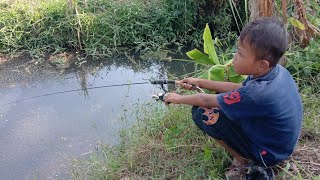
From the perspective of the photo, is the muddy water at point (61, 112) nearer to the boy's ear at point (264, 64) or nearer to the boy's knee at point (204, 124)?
the boy's knee at point (204, 124)

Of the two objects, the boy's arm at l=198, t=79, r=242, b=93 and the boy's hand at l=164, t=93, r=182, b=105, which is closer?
the boy's hand at l=164, t=93, r=182, b=105

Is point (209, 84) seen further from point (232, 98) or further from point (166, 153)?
point (166, 153)

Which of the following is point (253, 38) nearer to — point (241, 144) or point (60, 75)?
point (241, 144)

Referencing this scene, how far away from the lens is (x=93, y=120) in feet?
11.8

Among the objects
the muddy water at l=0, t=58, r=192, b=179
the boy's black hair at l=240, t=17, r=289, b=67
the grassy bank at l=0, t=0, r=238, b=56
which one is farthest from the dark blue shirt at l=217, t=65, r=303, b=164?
the grassy bank at l=0, t=0, r=238, b=56

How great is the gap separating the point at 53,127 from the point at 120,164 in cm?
118

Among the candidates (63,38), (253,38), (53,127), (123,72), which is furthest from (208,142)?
(63,38)

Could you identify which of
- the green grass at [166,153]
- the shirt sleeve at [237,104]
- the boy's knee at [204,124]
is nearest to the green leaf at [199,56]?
the green grass at [166,153]

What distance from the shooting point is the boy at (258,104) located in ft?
5.78

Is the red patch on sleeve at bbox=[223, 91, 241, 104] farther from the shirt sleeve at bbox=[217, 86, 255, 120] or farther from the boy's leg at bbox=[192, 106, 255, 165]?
the boy's leg at bbox=[192, 106, 255, 165]

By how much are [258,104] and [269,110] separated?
2.8 inches

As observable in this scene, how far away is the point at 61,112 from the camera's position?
376cm

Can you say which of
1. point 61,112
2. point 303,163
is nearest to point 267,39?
point 303,163

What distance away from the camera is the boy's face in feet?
5.90
